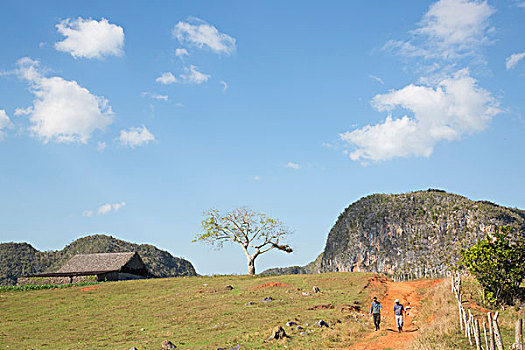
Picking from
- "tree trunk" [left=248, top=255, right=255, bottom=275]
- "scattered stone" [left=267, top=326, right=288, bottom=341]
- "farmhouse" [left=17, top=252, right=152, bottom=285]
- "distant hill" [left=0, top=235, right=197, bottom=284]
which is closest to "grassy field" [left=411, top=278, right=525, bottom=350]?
"scattered stone" [left=267, top=326, right=288, bottom=341]

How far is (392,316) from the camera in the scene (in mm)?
29938

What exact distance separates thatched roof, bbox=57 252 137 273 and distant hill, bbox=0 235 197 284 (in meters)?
80.6

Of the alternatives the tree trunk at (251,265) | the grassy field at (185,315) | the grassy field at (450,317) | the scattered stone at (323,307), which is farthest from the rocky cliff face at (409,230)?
the scattered stone at (323,307)

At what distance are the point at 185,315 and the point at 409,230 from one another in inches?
5020

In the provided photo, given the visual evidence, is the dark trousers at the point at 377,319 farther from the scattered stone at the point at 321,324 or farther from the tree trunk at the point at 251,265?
the tree trunk at the point at 251,265

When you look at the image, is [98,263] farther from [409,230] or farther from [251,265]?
[409,230]

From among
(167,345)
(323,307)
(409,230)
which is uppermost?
(409,230)

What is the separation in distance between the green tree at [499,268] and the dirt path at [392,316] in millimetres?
5038

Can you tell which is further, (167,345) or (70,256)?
(70,256)

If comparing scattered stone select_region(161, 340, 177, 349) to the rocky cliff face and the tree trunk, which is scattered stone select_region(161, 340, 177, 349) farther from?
the rocky cliff face

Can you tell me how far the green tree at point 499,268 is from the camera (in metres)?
27.4

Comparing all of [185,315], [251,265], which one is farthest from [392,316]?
[251,265]

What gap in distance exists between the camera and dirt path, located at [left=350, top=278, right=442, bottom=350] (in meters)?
22.2

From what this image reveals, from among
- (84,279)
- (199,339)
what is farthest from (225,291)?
(84,279)
